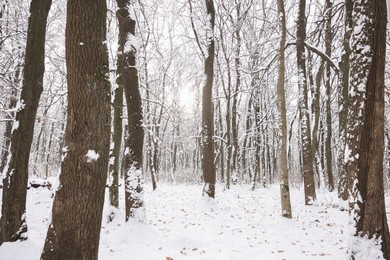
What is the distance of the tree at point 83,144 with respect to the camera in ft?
9.83

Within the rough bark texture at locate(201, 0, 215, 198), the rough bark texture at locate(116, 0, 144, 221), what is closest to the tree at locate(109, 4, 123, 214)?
the rough bark texture at locate(116, 0, 144, 221)

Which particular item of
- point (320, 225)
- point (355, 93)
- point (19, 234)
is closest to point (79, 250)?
point (19, 234)

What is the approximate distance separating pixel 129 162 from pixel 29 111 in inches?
89.5

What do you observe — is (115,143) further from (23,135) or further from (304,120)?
(304,120)

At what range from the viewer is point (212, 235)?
6.60 metres

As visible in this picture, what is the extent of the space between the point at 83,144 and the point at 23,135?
10.1 feet

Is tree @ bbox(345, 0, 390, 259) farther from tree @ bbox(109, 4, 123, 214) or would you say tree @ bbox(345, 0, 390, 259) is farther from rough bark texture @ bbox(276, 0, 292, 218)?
tree @ bbox(109, 4, 123, 214)

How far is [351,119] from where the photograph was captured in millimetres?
4184

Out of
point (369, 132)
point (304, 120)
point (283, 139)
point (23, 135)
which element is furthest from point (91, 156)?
point (304, 120)

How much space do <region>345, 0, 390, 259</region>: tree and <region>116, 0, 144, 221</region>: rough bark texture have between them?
434 cm

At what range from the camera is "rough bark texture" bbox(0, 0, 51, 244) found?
5.34 meters

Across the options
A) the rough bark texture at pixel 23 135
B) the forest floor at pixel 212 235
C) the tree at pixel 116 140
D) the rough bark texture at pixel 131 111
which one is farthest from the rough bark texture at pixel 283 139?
the rough bark texture at pixel 23 135

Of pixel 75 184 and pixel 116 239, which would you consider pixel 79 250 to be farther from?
pixel 116 239

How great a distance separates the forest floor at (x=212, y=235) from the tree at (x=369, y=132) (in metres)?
0.56
